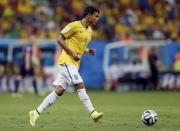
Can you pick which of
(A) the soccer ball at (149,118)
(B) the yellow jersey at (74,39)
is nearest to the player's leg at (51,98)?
(B) the yellow jersey at (74,39)

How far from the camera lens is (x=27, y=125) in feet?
45.1

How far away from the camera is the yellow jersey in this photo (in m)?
14.3

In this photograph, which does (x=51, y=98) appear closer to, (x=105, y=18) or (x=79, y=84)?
(x=79, y=84)

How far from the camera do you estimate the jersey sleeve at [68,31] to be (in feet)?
46.9

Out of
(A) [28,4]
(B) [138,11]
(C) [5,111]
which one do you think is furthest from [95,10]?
(B) [138,11]

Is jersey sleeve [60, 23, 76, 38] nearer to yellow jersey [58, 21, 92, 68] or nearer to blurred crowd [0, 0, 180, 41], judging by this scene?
yellow jersey [58, 21, 92, 68]

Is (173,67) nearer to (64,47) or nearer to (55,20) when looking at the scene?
(55,20)

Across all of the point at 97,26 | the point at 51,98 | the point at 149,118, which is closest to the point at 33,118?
the point at 51,98

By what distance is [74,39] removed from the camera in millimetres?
14531

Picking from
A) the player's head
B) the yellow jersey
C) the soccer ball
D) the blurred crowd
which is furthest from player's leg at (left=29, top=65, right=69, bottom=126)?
the blurred crowd

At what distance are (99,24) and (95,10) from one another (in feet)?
71.4

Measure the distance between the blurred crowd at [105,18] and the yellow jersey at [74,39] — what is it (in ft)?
59.9

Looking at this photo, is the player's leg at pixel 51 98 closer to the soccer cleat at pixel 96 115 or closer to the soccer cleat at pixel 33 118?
the soccer cleat at pixel 33 118

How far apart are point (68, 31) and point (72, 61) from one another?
653 mm
